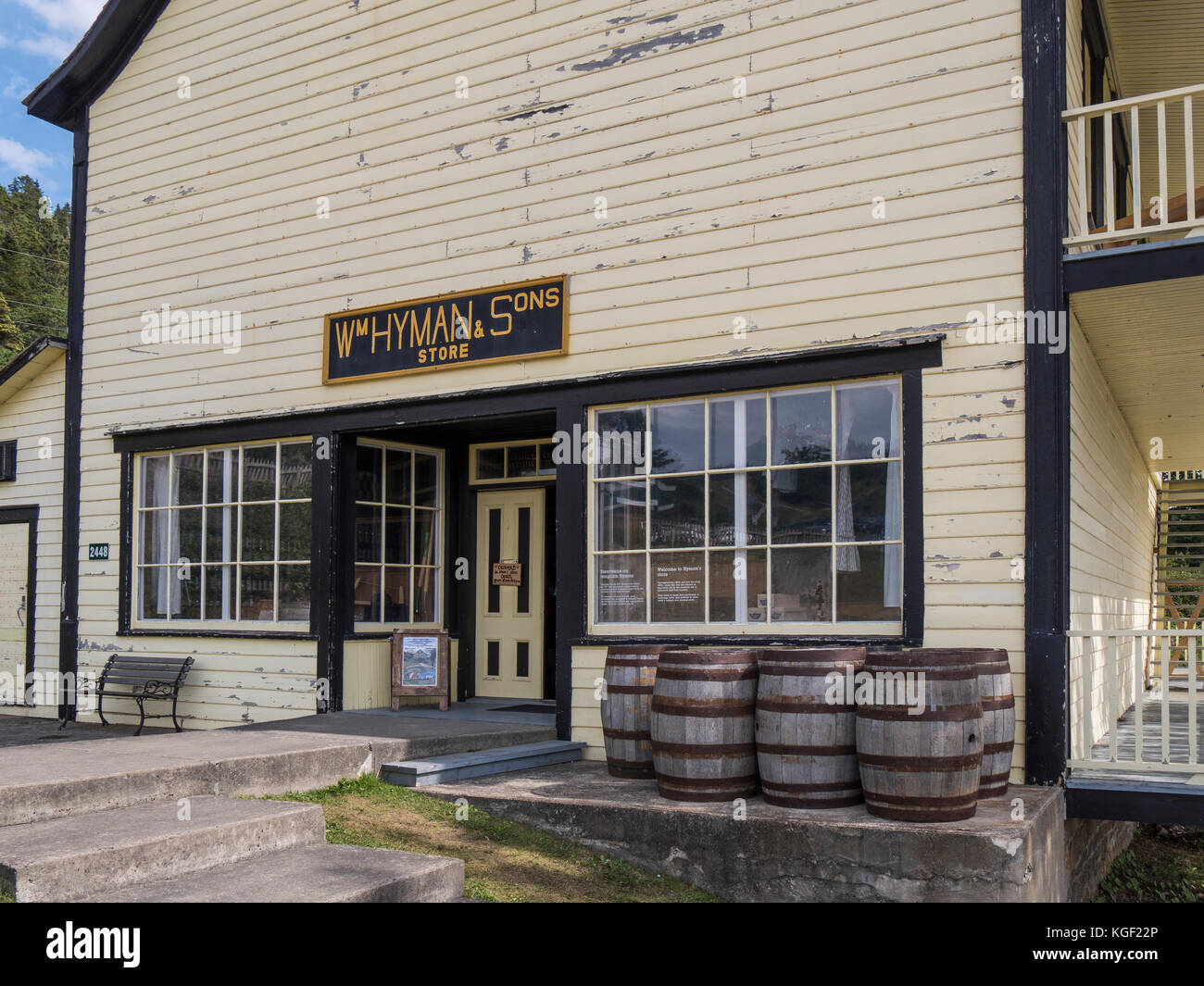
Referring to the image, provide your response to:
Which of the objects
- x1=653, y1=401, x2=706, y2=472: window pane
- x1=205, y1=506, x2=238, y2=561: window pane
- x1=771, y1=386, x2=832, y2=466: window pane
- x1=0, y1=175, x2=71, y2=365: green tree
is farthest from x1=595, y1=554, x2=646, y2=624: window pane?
x1=0, y1=175, x2=71, y2=365: green tree

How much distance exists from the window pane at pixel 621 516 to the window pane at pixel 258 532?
329 centimetres

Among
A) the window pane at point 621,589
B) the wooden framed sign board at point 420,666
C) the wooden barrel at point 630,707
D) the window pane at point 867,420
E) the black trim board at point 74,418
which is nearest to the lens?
the wooden barrel at point 630,707

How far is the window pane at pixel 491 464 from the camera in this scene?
392 inches

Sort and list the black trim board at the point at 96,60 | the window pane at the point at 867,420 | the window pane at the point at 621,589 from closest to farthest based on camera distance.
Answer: the window pane at the point at 867,420 < the window pane at the point at 621,589 < the black trim board at the point at 96,60

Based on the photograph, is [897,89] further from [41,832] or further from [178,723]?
[178,723]

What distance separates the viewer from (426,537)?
9.90 metres

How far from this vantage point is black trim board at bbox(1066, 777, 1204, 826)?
5.57 metres

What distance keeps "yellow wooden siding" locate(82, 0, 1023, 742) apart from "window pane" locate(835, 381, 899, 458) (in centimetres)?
26

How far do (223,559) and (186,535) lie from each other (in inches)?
22.9

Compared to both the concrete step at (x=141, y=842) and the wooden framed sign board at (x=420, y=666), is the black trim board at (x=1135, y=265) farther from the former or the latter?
the wooden framed sign board at (x=420, y=666)

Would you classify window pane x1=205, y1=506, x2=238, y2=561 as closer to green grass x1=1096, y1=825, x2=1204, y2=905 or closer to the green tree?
green grass x1=1096, y1=825, x2=1204, y2=905

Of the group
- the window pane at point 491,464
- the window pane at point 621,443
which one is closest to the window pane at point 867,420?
the window pane at point 621,443

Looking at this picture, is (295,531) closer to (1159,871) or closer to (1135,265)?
(1135,265)

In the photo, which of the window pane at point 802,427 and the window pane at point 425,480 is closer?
the window pane at point 802,427
